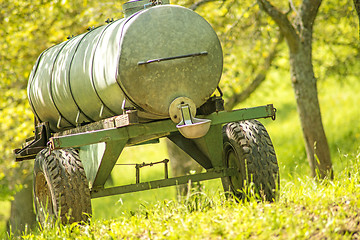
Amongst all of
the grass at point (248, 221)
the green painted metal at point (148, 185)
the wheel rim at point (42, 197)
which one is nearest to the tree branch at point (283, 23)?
the green painted metal at point (148, 185)

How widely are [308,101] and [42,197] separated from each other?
14.9ft

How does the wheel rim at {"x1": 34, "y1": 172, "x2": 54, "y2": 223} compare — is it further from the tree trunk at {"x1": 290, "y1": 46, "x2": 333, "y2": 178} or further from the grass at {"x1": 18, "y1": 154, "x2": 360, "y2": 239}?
the tree trunk at {"x1": 290, "y1": 46, "x2": 333, "y2": 178}

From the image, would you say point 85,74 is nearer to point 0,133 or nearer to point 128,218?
point 128,218

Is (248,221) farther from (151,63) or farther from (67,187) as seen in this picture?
(67,187)

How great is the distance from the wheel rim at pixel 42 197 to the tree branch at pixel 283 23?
4.21 metres

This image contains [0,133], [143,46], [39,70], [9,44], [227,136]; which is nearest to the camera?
[143,46]

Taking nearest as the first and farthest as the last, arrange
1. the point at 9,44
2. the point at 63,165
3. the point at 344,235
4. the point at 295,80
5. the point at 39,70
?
the point at 344,235 < the point at 63,165 < the point at 39,70 < the point at 295,80 < the point at 9,44

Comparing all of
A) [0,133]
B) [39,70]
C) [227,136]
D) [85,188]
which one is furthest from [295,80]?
[0,133]

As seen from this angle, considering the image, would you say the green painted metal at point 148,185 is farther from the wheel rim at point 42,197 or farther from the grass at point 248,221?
the wheel rim at point 42,197

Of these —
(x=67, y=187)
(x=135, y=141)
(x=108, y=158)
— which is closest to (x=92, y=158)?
(x=108, y=158)

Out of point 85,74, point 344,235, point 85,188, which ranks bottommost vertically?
point 344,235

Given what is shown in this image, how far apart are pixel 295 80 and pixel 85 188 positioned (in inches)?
179

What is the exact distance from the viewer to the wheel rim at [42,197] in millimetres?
6555

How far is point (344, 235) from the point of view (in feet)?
14.2
